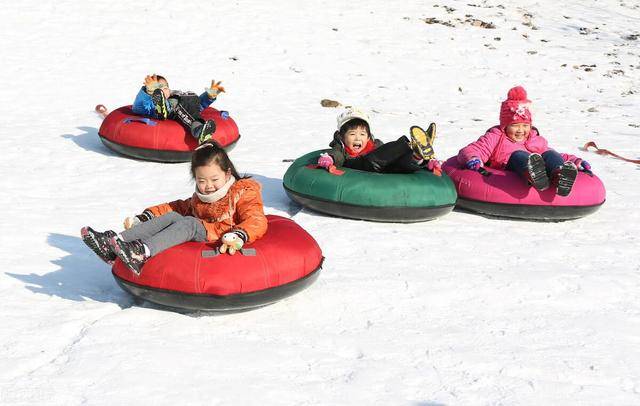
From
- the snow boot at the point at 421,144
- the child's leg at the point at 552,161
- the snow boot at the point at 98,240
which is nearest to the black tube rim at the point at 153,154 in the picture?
the snow boot at the point at 421,144

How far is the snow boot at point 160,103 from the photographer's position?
8.70 metres

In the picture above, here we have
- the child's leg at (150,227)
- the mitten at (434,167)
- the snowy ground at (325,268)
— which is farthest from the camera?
the mitten at (434,167)

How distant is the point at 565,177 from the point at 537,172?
238 millimetres

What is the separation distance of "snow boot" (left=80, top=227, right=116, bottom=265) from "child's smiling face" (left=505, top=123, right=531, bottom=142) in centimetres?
409

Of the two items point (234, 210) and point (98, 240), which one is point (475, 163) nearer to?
point (234, 210)

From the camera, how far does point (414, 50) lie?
15.9 m

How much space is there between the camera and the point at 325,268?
223 inches

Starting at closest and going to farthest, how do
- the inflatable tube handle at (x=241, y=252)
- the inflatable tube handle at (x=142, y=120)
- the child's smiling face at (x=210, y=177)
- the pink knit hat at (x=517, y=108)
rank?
1. the inflatable tube handle at (x=241, y=252)
2. the child's smiling face at (x=210, y=177)
3. the pink knit hat at (x=517, y=108)
4. the inflatable tube handle at (x=142, y=120)

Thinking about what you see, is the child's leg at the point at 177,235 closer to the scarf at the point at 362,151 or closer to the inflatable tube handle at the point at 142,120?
the scarf at the point at 362,151

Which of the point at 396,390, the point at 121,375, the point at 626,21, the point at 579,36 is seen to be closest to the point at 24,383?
the point at 121,375

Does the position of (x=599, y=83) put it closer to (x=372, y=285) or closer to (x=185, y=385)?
(x=372, y=285)

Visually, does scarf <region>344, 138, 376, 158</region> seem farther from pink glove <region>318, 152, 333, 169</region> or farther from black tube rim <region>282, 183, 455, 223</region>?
black tube rim <region>282, 183, 455, 223</region>

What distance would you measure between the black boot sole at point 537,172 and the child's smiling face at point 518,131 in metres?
0.69

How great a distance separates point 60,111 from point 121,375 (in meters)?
8.22
